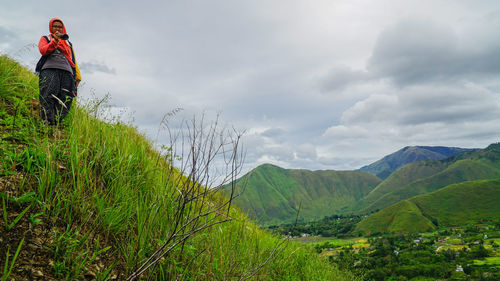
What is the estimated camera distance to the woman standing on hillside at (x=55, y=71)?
4691 mm

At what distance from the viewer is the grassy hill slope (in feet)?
507

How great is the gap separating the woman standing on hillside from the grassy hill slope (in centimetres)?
17175

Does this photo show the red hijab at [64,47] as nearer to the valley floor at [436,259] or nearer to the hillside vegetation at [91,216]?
the hillside vegetation at [91,216]

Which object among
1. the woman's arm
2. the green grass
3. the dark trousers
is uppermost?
the woman's arm

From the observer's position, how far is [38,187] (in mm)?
2729

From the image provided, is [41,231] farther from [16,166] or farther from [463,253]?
[463,253]

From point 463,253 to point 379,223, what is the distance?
6346 cm

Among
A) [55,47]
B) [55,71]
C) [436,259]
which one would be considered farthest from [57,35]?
[436,259]

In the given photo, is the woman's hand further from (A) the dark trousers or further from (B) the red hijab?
(A) the dark trousers

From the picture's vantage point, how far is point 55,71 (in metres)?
4.88

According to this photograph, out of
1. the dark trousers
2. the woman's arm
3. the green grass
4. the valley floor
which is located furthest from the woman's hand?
the green grass

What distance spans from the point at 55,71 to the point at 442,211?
22078cm

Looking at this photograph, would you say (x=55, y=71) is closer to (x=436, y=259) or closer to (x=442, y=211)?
(x=436, y=259)

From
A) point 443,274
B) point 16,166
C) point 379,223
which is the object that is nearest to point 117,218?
point 16,166
